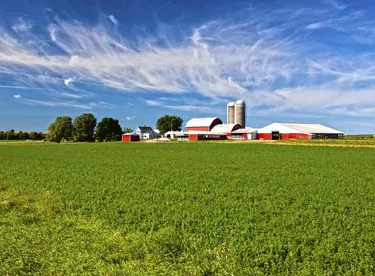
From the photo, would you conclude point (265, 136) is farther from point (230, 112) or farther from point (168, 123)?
point (168, 123)

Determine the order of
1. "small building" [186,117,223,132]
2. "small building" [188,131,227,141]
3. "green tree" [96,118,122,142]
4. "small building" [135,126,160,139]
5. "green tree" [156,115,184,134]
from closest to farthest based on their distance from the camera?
"small building" [188,131,227,141]
"small building" [186,117,223,132]
"green tree" [96,118,122,142]
"small building" [135,126,160,139]
"green tree" [156,115,184,134]

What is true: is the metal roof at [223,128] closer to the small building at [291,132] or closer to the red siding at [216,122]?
the red siding at [216,122]

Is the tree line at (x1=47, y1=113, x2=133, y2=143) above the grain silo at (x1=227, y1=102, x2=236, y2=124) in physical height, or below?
below

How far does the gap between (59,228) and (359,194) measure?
1072 centimetres

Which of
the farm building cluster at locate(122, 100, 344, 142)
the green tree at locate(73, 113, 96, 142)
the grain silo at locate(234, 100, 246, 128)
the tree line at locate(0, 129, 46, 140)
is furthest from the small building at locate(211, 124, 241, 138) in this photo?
the tree line at locate(0, 129, 46, 140)

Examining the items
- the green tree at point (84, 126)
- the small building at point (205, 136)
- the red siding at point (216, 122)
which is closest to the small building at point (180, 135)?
the small building at point (205, 136)

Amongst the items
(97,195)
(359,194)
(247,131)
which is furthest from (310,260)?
(247,131)

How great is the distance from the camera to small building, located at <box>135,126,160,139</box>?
400 ft

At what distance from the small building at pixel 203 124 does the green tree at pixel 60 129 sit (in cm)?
4226

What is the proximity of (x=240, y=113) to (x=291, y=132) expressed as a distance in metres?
34.6

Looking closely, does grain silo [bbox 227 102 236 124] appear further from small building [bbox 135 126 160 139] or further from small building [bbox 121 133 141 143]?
small building [bbox 121 133 141 143]

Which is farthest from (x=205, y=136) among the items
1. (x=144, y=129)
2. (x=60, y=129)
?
(x=60, y=129)

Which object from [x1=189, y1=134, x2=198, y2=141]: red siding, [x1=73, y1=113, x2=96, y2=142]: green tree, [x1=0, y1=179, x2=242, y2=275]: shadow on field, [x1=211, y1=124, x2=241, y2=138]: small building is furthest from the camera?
[x1=73, y1=113, x2=96, y2=142]: green tree

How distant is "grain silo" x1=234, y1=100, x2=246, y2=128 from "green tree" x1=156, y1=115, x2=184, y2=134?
25725mm
